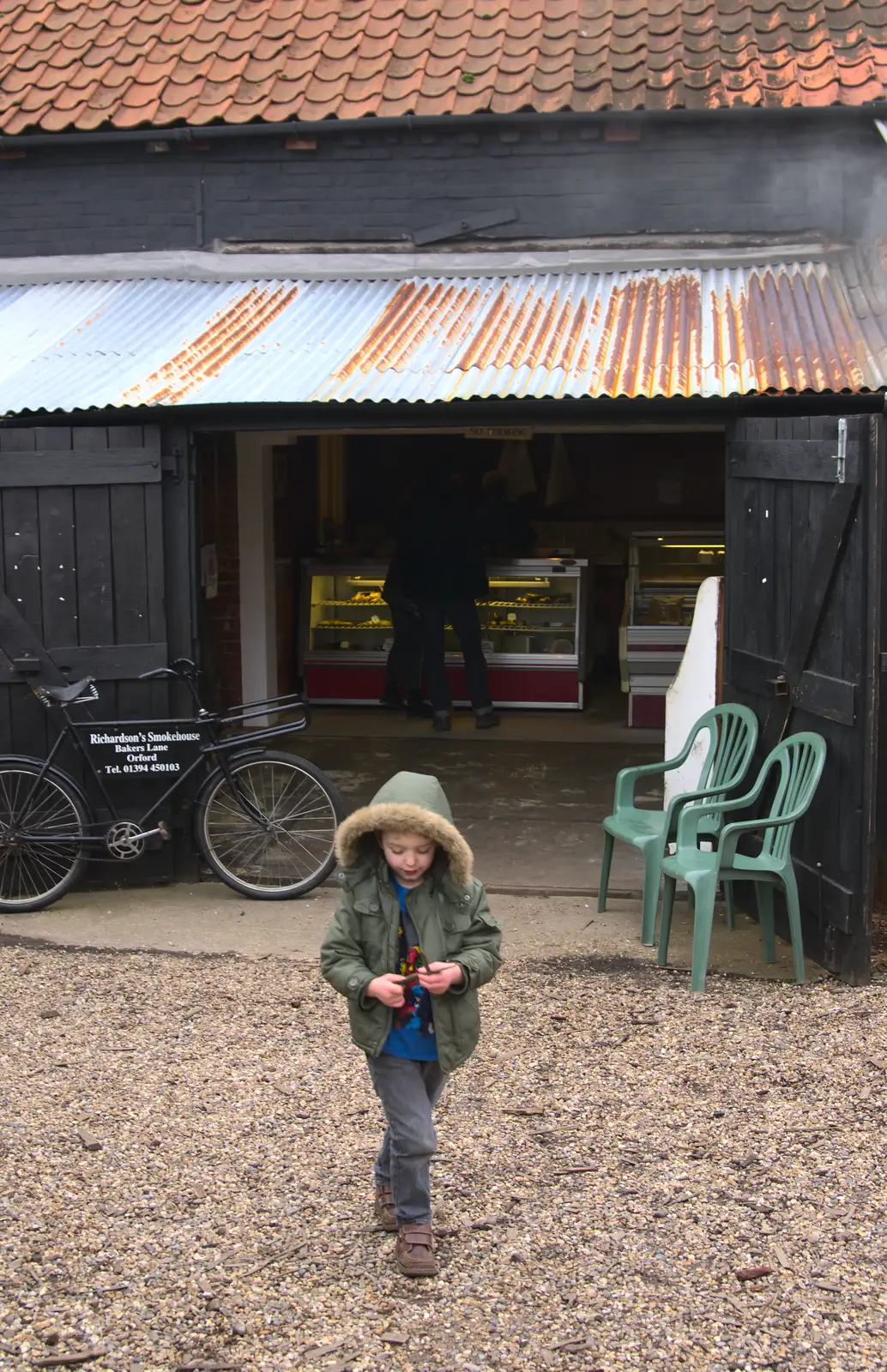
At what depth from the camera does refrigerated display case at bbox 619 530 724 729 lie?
11.7 metres

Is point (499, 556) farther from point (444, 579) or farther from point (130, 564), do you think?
point (130, 564)

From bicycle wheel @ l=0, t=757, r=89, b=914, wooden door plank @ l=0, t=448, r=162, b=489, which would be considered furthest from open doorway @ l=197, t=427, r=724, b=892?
bicycle wheel @ l=0, t=757, r=89, b=914

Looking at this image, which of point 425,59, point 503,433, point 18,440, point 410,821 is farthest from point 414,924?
point 425,59

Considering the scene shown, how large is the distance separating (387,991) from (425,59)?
7.32 meters

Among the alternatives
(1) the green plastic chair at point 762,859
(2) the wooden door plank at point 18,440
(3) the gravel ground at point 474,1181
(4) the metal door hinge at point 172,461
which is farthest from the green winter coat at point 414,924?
(2) the wooden door plank at point 18,440

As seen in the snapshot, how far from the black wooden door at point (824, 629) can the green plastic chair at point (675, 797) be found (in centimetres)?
12

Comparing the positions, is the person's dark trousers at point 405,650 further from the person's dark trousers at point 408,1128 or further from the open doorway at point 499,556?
the person's dark trousers at point 408,1128

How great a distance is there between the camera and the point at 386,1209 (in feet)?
13.6

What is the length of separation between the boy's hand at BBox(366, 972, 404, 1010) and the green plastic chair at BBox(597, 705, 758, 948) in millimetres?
2916

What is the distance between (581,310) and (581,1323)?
5.82m

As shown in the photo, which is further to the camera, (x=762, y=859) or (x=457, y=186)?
(x=457, y=186)

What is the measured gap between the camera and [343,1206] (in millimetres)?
4273

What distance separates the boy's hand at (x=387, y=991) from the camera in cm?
375

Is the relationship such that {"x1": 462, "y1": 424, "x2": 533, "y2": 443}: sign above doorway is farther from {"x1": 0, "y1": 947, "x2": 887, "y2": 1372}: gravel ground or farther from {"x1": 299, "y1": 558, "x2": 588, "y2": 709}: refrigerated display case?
{"x1": 0, "y1": 947, "x2": 887, "y2": 1372}: gravel ground
